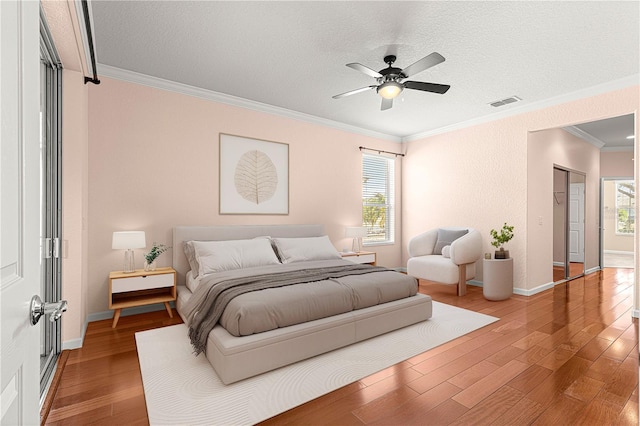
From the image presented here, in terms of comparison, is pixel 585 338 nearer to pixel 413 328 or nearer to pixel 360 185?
pixel 413 328

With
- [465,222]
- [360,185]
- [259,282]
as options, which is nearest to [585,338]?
[465,222]

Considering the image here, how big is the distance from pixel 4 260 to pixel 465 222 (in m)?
5.79

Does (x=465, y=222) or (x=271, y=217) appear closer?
(x=271, y=217)

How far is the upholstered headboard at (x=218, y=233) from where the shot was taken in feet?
13.0

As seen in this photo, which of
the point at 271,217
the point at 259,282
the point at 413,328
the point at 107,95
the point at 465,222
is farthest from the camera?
the point at 465,222

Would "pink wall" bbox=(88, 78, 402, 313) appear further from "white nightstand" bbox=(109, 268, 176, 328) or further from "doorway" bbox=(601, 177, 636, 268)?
"doorway" bbox=(601, 177, 636, 268)

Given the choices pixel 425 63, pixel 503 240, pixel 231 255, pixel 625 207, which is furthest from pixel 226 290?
pixel 625 207

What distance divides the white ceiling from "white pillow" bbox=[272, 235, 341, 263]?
203 cm

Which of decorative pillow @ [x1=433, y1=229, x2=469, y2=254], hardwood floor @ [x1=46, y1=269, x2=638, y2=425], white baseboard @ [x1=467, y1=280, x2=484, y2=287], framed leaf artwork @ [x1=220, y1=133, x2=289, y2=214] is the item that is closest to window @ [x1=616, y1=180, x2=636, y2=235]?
white baseboard @ [x1=467, y1=280, x2=484, y2=287]

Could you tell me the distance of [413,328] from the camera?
10.7ft

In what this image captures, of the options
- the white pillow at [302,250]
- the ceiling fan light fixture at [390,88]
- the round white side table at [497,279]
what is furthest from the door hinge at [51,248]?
the round white side table at [497,279]

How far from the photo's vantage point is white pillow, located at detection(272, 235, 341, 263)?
420 cm

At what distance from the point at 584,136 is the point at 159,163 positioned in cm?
742

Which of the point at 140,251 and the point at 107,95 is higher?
the point at 107,95
